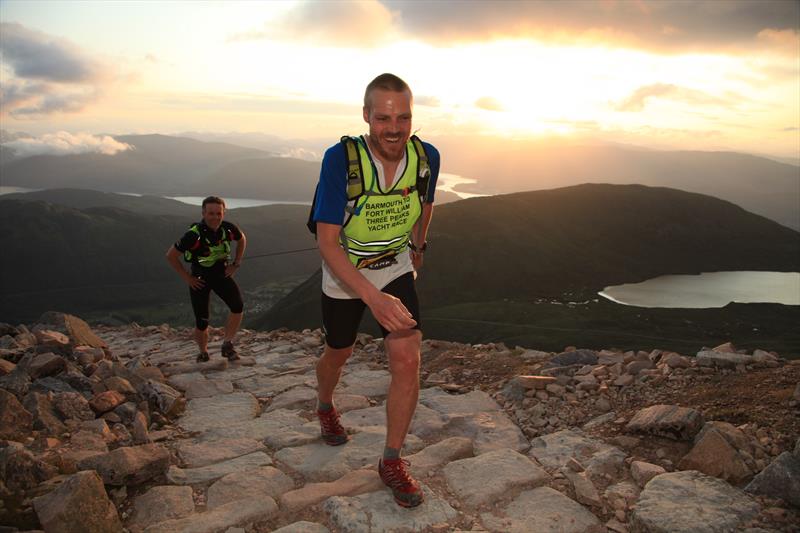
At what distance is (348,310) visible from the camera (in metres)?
4.55

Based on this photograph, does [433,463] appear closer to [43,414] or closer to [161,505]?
[161,505]

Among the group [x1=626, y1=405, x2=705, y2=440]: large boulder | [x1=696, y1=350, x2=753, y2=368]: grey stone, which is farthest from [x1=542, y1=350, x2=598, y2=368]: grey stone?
[x1=626, y1=405, x2=705, y2=440]: large boulder

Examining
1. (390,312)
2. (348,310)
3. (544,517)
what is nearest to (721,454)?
(544,517)

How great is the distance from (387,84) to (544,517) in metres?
3.42

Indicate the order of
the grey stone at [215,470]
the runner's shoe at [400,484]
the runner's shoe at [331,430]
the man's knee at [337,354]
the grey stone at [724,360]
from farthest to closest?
the grey stone at [724,360] < the runner's shoe at [331,430] < the man's knee at [337,354] < the grey stone at [215,470] < the runner's shoe at [400,484]

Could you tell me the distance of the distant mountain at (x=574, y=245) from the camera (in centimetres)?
10375

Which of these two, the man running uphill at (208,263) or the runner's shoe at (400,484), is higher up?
the man running uphill at (208,263)

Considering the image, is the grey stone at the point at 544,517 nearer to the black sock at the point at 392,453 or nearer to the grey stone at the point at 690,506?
the grey stone at the point at 690,506

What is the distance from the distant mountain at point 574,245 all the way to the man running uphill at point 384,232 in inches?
3231

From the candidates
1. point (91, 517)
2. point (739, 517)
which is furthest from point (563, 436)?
point (91, 517)

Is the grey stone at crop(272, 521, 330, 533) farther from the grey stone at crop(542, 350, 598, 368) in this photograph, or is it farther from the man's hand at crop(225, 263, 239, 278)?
the man's hand at crop(225, 263, 239, 278)

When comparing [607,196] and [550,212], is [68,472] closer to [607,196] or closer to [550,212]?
[550,212]

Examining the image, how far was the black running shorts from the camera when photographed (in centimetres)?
440

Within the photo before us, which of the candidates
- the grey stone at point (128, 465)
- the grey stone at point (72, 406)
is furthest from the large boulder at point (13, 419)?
the grey stone at point (128, 465)
